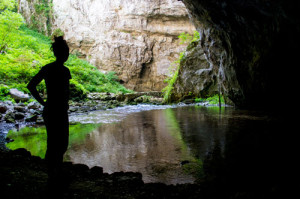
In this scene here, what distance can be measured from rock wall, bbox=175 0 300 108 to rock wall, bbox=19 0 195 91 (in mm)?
24592

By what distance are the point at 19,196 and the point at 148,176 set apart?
5.10 feet

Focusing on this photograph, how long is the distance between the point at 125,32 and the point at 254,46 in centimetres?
2994

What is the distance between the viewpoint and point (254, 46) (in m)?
6.16

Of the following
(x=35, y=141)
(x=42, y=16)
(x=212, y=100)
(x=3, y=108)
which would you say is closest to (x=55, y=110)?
(x=35, y=141)

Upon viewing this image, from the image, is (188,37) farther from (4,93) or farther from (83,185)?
(83,185)

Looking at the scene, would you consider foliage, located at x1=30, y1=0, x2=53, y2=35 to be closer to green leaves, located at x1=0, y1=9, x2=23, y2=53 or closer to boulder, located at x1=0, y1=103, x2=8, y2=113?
green leaves, located at x1=0, y1=9, x2=23, y2=53

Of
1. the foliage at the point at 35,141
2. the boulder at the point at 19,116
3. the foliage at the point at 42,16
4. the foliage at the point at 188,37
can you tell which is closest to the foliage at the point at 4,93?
the boulder at the point at 19,116

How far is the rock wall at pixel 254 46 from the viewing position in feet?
13.6

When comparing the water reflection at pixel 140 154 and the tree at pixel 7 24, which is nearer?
the water reflection at pixel 140 154

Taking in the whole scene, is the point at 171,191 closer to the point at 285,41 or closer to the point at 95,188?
the point at 95,188

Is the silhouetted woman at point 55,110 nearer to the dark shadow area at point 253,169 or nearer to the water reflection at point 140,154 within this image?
the water reflection at point 140,154

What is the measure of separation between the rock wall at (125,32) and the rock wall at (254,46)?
24.6m

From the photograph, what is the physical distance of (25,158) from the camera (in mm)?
3248

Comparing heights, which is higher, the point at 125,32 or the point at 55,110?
A: the point at 125,32
